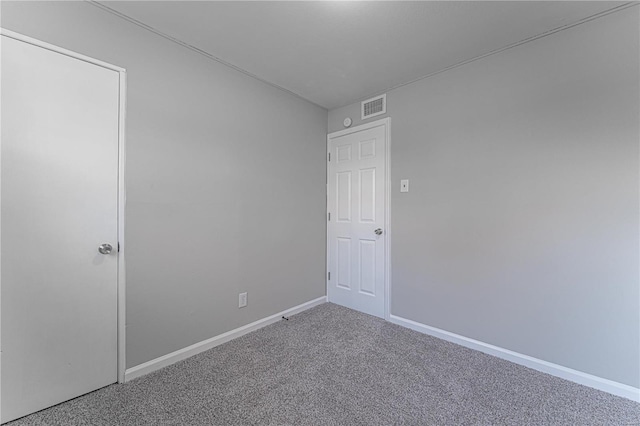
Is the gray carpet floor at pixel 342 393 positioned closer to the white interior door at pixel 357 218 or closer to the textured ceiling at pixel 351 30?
the white interior door at pixel 357 218

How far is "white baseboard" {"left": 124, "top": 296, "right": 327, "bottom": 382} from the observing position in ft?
6.08

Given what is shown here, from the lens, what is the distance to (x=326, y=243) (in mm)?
3422

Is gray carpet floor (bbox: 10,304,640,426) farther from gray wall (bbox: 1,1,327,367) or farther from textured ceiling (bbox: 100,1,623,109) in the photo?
textured ceiling (bbox: 100,1,623,109)

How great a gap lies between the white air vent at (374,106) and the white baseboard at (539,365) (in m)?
2.26

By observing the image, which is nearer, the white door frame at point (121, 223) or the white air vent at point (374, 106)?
the white door frame at point (121, 223)

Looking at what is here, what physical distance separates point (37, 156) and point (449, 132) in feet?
9.80

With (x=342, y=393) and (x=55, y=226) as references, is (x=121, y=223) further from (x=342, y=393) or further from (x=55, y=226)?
(x=342, y=393)

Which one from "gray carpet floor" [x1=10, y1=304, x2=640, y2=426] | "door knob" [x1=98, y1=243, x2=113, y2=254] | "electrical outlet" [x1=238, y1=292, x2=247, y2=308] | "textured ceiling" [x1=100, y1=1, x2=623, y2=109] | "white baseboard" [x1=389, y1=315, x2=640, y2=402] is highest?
"textured ceiling" [x1=100, y1=1, x2=623, y2=109]

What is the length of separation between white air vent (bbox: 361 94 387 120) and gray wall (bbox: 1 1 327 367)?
→ 0.72 meters

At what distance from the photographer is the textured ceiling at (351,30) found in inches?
66.5

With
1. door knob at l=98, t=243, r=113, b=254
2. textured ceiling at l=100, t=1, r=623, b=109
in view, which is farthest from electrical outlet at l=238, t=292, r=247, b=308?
textured ceiling at l=100, t=1, r=623, b=109

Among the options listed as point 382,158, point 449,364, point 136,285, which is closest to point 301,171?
point 382,158

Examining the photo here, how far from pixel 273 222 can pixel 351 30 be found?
181 cm

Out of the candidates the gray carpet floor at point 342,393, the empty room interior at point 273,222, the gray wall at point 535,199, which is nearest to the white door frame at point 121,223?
the empty room interior at point 273,222
